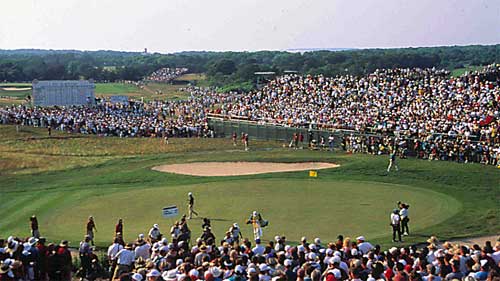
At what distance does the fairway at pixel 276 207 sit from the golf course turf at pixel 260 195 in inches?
1.8

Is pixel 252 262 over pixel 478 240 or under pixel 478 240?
over

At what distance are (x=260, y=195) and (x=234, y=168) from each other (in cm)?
1046

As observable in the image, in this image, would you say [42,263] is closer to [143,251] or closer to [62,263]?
[62,263]

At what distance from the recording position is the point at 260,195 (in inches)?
1326

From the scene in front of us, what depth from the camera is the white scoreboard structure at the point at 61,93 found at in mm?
78250

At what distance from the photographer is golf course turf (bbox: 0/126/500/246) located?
27625 millimetres

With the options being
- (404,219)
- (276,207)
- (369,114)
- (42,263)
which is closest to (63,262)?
(42,263)

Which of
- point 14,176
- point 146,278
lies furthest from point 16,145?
point 146,278

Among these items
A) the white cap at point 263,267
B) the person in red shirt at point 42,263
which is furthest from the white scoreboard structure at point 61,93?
the white cap at point 263,267

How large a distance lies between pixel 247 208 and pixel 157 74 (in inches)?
5734

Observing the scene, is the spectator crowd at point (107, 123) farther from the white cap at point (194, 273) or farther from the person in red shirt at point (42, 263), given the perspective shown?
the white cap at point (194, 273)

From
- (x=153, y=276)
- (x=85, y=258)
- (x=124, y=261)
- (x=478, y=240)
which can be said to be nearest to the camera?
(x=153, y=276)

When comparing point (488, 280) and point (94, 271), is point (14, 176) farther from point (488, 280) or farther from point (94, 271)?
point (488, 280)

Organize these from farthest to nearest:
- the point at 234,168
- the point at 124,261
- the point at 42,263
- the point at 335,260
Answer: the point at 234,168
the point at 42,263
the point at 124,261
the point at 335,260
